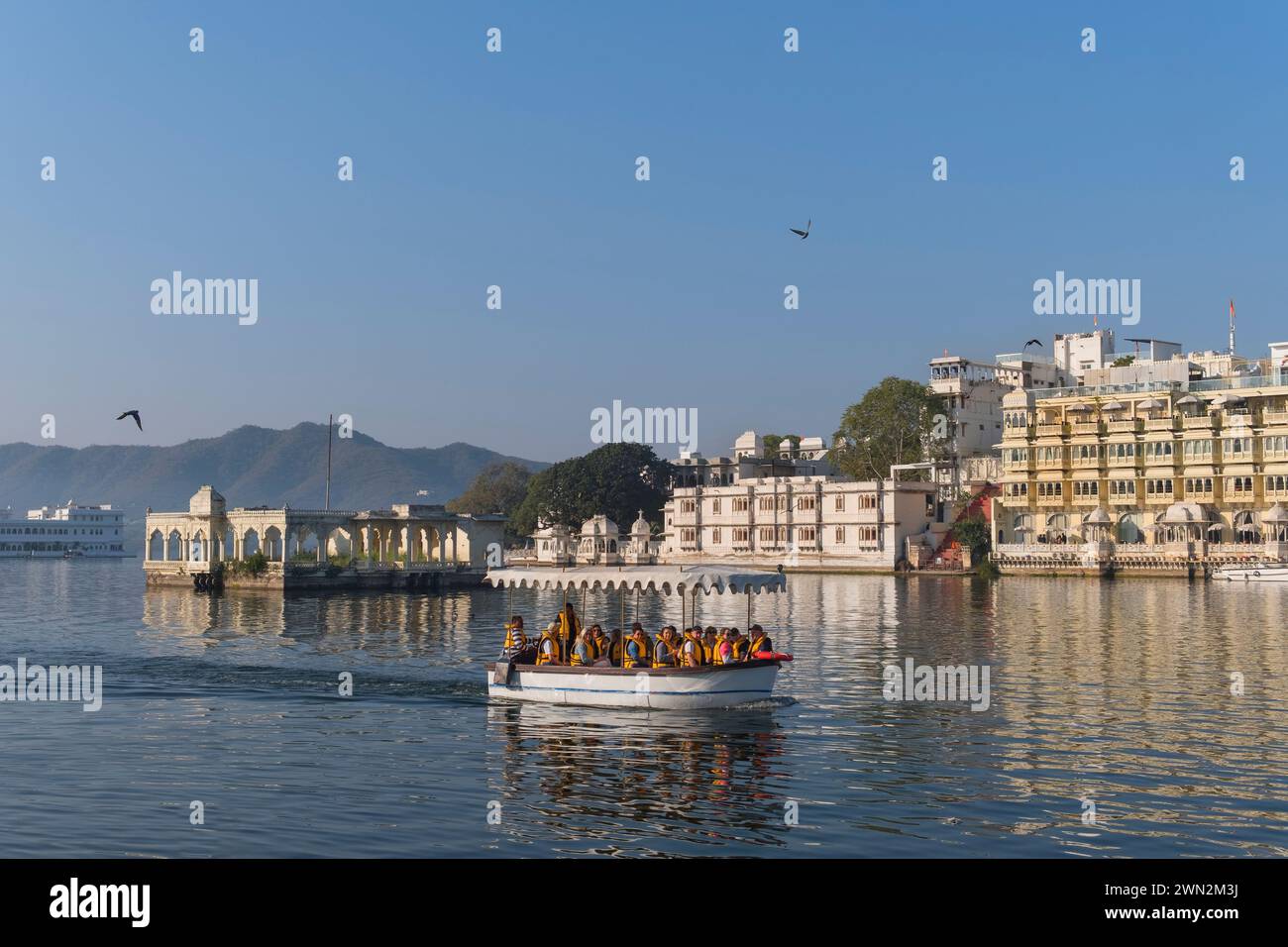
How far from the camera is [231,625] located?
224 feet

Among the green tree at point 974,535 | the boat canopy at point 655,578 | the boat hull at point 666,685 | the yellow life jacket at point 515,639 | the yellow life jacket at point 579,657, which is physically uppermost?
the green tree at point 974,535

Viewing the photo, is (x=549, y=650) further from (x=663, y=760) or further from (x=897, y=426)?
(x=897, y=426)

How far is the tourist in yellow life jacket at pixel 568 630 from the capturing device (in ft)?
121

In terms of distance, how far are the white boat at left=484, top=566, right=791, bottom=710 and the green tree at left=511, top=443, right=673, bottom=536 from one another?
12605cm

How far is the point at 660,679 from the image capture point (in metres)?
34.1

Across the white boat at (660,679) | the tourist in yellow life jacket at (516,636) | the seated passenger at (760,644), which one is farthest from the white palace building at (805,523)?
the seated passenger at (760,644)

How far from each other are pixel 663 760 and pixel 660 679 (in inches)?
237

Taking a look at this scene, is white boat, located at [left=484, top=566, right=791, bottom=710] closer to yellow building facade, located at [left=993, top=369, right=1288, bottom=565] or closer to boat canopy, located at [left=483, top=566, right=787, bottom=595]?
boat canopy, located at [left=483, top=566, right=787, bottom=595]

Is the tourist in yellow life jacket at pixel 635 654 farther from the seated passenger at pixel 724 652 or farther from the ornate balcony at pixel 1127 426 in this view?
the ornate balcony at pixel 1127 426

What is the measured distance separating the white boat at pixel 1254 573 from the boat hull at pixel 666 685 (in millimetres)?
72193

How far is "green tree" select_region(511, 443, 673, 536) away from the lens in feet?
545

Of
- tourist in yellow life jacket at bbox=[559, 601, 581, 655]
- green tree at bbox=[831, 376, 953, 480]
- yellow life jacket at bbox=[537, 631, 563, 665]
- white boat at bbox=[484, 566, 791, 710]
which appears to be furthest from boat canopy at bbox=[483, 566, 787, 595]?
green tree at bbox=[831, 376, 953, 480]
